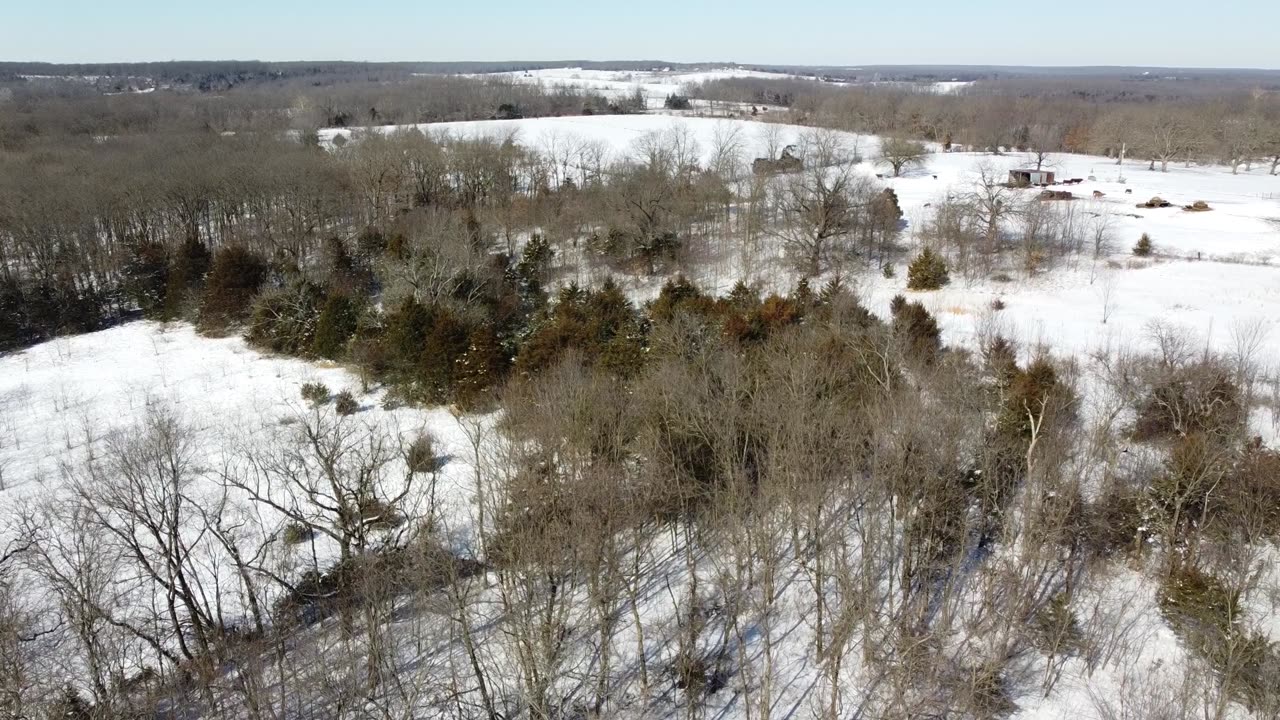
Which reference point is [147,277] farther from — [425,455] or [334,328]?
[425,455]

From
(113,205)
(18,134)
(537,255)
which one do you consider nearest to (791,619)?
(537,255)

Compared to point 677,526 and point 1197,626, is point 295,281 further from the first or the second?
point 1197,626

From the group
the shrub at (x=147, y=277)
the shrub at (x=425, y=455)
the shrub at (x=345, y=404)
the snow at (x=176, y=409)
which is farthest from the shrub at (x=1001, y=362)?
the shrub at (x=147, y=277)

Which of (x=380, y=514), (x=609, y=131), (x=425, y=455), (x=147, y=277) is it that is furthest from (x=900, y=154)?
(x=380, y=514)

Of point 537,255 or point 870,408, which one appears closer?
point 870,408

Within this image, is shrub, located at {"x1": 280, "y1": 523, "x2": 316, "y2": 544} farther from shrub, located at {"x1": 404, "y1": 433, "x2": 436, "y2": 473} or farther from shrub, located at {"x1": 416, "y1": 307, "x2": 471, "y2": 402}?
Result: shrub, located at {"x1": 416, "y1": 307, "x2": 471, "y2": 402}

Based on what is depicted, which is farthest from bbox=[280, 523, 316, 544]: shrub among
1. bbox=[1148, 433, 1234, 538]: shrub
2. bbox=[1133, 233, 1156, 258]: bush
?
bbox=[1133, 233, 1156, 258]: bush
